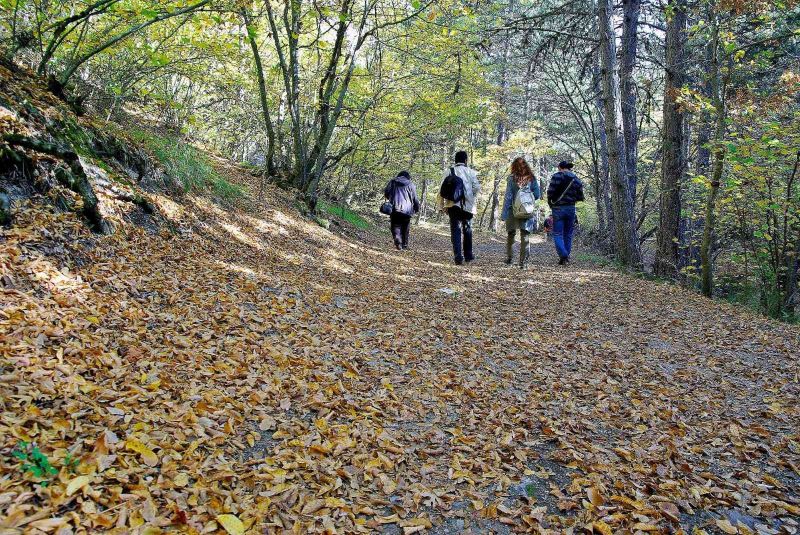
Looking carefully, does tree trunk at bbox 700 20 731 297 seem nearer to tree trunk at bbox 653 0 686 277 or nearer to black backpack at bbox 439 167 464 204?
tree trunk at bbox 653 0 686 277

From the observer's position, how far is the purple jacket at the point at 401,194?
11.6m

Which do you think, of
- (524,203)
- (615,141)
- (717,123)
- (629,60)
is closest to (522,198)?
(524,203)

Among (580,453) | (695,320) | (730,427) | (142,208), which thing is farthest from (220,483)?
(695,320)

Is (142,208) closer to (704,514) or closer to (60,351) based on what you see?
(60,351)

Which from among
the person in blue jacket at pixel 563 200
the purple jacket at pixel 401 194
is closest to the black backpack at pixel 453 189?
the purple jacket at pixel 401 194

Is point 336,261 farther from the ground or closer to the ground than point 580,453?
farther from the ground

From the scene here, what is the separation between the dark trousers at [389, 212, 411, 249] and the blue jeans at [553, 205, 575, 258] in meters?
3.52

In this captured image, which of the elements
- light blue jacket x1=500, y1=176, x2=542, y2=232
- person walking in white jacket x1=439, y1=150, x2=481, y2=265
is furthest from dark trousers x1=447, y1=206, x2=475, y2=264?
light blue jacket x1=500, y1=176, x2=542, y2=232

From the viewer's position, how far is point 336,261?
28.0 feet

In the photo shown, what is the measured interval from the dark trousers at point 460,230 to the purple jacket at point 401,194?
1.64 meters

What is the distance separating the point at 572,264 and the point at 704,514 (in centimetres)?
911

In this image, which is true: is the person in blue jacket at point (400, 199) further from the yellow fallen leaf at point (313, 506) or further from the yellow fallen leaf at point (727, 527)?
the yellow fallen leaf at point (727, 527)

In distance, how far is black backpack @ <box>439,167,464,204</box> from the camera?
9.93 metres

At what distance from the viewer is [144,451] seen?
2.61 meters
